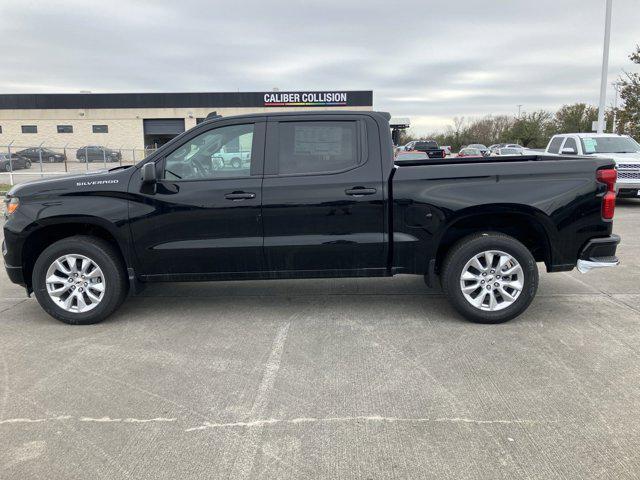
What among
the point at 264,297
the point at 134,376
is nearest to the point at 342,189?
the point at 264,297

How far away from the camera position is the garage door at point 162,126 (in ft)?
164

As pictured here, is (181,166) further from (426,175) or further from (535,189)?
(535,189)

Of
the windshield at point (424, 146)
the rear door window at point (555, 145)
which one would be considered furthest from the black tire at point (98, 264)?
the windshield at point (424, 146)

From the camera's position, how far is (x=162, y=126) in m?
50.1

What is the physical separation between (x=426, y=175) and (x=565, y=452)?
264 centimetres

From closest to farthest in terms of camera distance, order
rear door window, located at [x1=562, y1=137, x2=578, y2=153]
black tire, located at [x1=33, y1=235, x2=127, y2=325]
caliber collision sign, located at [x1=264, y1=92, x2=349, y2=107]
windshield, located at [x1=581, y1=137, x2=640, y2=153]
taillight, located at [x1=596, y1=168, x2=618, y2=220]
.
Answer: taillight, located at [x1=596, y1=168, x2=618, y2=220] < black tire, located at [x1=33, y1=235, x2=127, y2=325] < windshield, located at [x1=581, y1=137, x2=640, y2=153] < rear door window, located at [x1=562, y1=137, x2=578, y2=153] < caliber collision sign, located at [x1=264, y1=92, x2=349, y2=107]

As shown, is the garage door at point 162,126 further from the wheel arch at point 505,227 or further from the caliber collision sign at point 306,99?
the wheel arch at point 505,227

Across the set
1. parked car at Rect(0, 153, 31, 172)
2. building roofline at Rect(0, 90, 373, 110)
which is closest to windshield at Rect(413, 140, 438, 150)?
building roofline at Rect(0, 90, 373, 110)

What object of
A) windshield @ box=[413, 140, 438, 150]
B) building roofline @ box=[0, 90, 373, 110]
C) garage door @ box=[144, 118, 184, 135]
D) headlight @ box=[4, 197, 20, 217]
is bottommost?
headlight @ box=[4, 197, 20, 217]

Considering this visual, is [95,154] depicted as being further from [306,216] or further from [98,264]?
[306,216]

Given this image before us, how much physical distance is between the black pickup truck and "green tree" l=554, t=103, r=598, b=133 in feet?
190

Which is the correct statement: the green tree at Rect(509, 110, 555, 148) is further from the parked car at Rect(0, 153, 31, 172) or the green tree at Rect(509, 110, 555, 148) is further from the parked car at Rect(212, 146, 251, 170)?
the parked car at Rect(212, 146, 251, 170)

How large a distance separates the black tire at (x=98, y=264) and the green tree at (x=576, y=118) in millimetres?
59909

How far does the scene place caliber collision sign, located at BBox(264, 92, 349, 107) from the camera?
4800 cm
